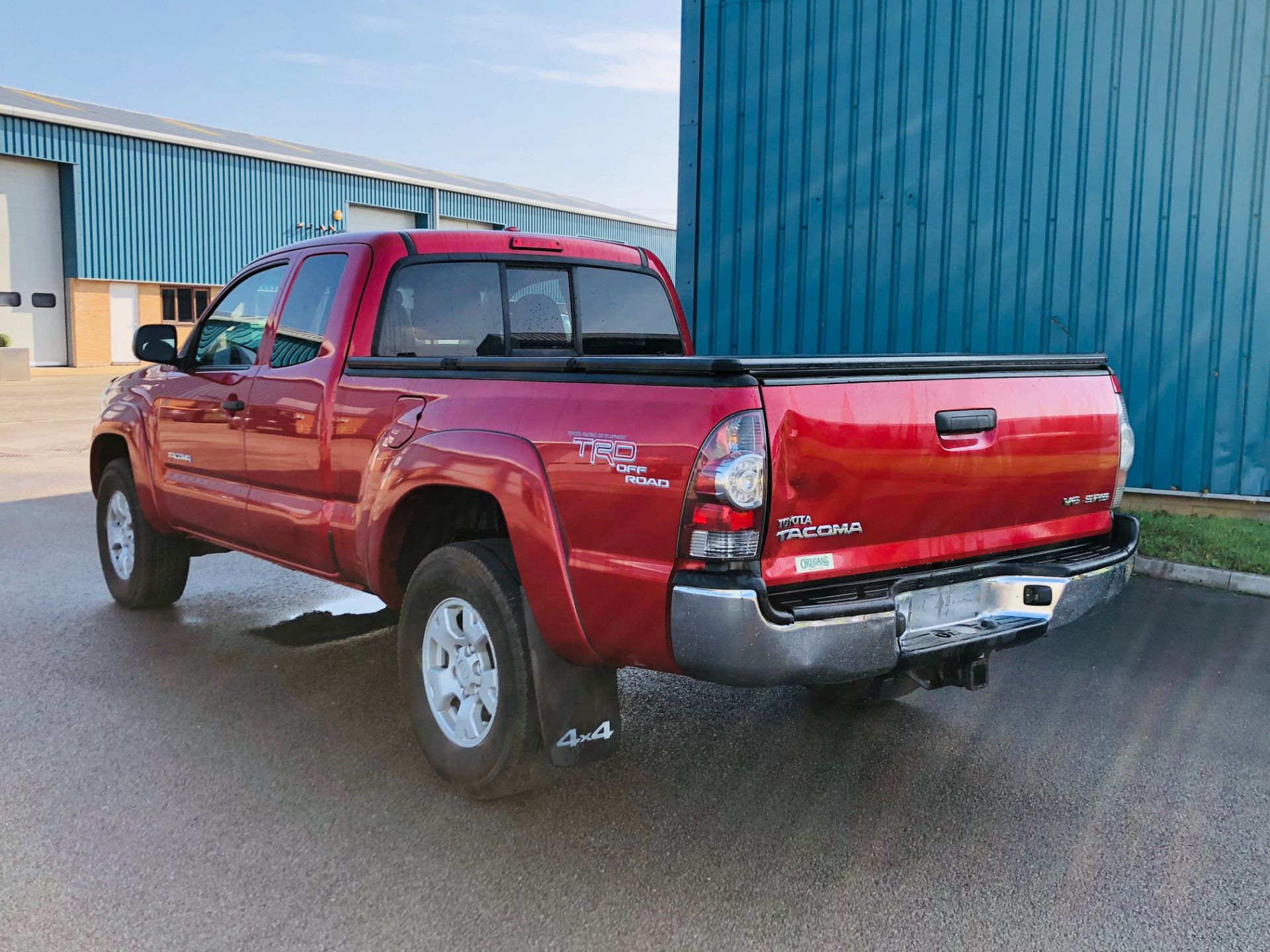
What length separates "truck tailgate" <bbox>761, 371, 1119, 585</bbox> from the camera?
3.10 meters

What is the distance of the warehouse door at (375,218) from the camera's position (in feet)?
135

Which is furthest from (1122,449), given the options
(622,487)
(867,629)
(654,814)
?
(654,814)

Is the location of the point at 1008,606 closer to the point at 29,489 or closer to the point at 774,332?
the point at 774,332

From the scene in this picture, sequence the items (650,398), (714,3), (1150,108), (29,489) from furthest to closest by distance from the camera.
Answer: (29,489) → (714,3) → (1150,108) → (650,398)

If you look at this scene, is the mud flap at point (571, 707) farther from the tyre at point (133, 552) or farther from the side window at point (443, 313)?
the tyre at point (133, 552)

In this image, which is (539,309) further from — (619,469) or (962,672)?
(962,672)

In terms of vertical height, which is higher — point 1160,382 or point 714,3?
point 714,3

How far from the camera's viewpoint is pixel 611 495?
10.5 feet

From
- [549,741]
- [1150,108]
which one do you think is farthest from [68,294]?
[549,741]

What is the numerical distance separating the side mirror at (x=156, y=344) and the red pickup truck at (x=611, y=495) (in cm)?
71

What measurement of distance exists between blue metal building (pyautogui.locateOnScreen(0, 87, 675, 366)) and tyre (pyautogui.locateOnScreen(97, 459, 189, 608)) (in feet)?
83.4

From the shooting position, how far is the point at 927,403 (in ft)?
11.1

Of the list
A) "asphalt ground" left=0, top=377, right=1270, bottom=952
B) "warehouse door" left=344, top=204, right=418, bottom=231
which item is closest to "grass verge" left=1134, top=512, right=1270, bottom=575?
"asphalt ground" left=0, top=377, right=1270, bottom=952

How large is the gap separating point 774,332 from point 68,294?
29903 millimetres
